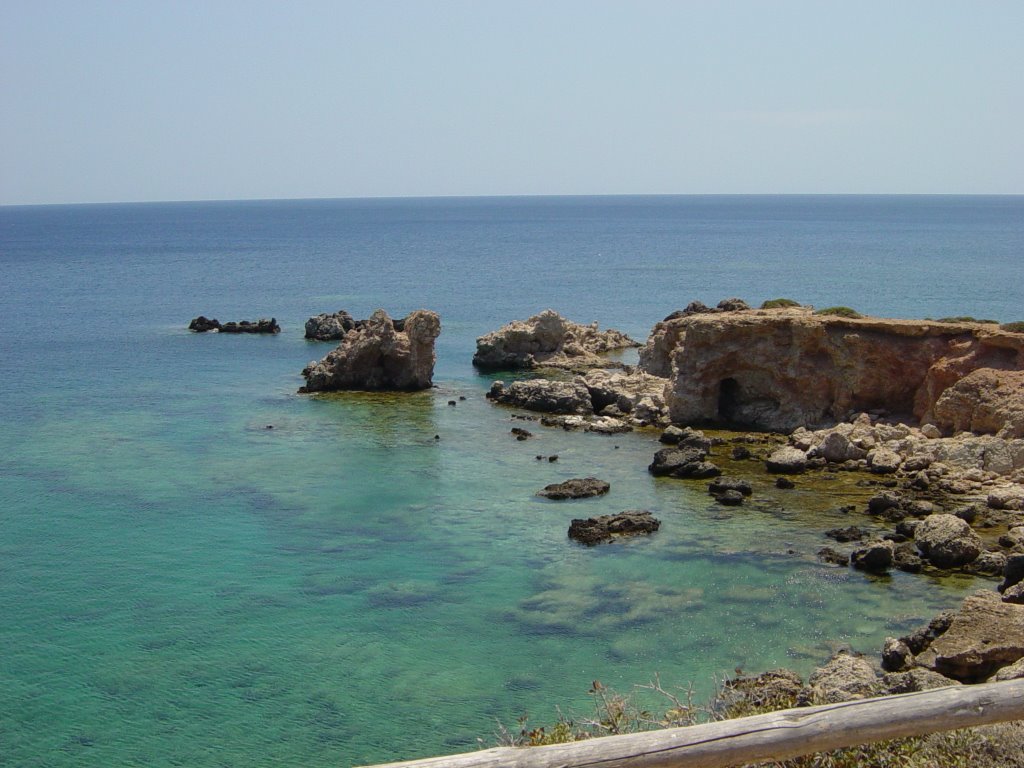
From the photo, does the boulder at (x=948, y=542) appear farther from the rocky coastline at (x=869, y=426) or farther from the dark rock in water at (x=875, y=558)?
the dark rock in water at (x=875, y=558)

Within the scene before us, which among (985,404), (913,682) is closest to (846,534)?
(985,404)

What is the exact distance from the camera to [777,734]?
27.3ft

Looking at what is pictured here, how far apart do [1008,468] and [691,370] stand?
15.1m

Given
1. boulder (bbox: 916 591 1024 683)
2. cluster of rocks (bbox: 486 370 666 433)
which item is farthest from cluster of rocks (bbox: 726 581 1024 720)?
cluster of rocks (bbox: 486 370 666 433)

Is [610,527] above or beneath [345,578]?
above

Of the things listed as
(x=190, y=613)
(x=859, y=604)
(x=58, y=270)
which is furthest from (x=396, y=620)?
(x=58, y=270)

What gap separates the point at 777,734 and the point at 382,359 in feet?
166

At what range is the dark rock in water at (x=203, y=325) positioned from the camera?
80188mm

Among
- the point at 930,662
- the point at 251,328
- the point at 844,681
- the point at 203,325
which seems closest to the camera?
the point at 844,681

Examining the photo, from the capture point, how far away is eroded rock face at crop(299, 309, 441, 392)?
2210 inches

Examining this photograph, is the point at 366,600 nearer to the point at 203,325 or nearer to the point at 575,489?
the point at 575,489

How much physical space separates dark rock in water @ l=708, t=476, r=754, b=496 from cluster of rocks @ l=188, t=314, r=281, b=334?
50.5 m

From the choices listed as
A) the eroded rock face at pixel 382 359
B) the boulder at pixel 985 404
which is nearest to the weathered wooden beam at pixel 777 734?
the boulder at pixel 985 404

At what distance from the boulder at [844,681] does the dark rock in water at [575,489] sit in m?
15.2
